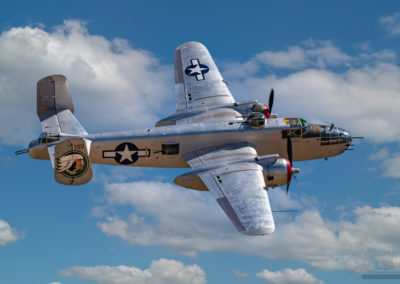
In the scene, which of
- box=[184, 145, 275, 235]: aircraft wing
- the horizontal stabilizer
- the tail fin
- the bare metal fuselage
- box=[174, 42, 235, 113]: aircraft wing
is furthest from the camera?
box=[174, 42, 235, 113]: aircraft wing

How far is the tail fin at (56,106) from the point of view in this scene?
30.4 m

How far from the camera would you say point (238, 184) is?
A: 2581cm

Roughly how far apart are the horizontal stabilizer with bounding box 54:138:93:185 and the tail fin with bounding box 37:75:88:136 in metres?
→ 4.04

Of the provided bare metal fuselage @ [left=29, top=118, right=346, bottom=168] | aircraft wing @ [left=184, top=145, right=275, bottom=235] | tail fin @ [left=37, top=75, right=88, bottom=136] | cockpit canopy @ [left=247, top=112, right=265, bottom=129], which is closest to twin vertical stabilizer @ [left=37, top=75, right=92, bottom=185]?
tail fin @ [left=37, top=75, right=88, bottom=136]

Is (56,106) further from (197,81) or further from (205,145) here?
(197,81)

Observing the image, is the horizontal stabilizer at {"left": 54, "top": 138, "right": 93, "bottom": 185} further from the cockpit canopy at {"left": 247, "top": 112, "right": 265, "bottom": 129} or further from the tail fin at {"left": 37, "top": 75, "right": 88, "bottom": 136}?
the cockpit canopy at {"left": 247, "top": 112, "right": 265, "bottom": 129}

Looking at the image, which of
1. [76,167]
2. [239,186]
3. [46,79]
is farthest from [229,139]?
[46,79]

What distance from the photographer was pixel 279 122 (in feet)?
99.0

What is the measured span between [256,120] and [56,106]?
1297 centimetres

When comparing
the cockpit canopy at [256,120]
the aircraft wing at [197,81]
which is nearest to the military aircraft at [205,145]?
the cockpit canopy at [256,120]

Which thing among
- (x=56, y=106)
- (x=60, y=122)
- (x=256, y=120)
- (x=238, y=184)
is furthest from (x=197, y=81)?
(x=238, y=184)

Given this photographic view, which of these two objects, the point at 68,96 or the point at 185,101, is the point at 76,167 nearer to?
the point at 68,96

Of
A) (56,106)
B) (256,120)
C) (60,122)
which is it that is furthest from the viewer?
(56,106)

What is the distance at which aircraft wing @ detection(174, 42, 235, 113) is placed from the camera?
34.0 meters
